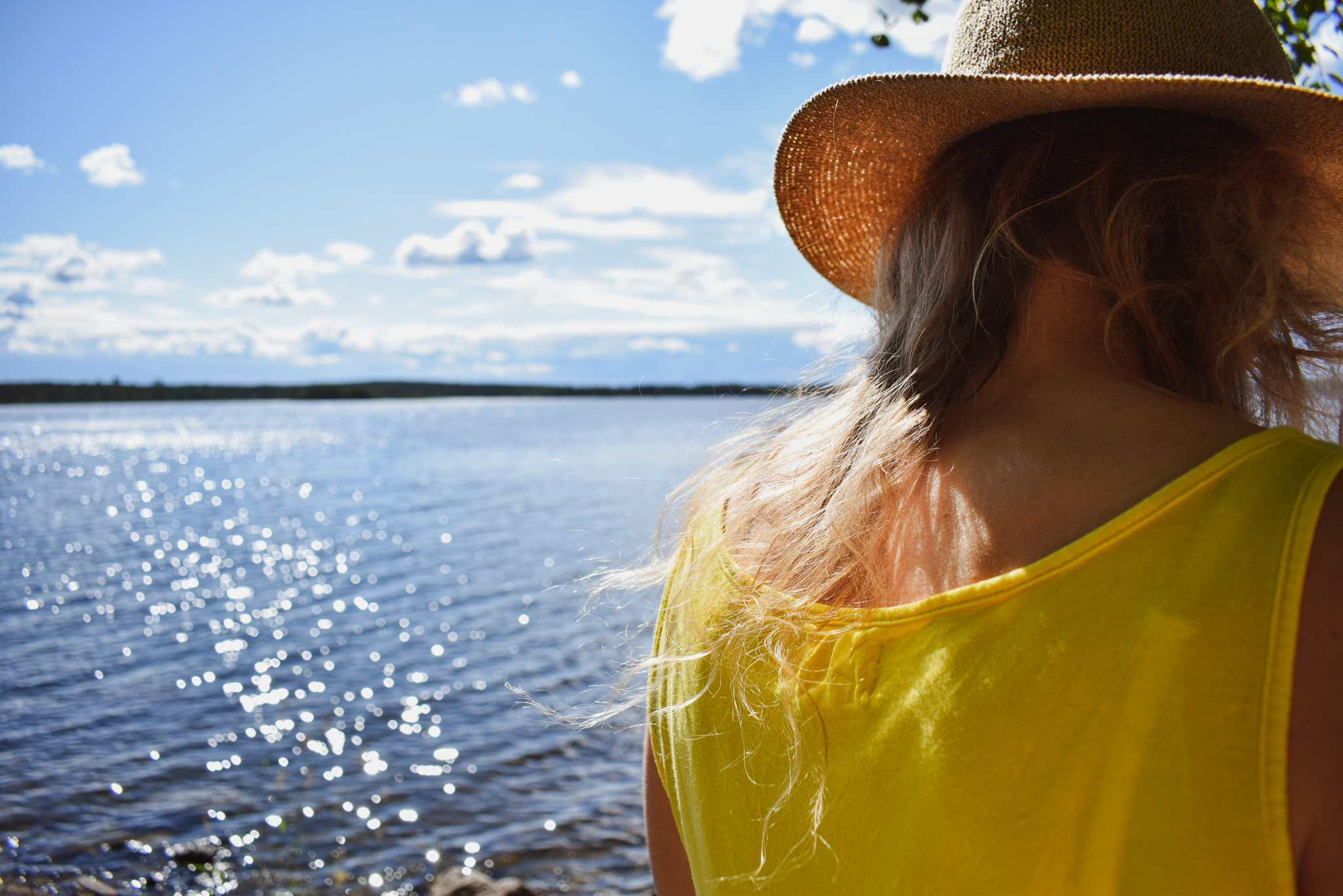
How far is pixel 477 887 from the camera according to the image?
18.3 ft

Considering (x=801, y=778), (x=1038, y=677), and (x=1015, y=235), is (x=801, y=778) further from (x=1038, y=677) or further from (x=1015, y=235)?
(x=1015, y=235)

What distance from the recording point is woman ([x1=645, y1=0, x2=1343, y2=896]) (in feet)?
2.32

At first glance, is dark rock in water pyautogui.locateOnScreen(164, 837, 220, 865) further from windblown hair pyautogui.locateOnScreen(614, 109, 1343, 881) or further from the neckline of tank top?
the neckline of tank top

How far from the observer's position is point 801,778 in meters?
1.00

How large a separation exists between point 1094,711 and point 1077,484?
0.22 meters

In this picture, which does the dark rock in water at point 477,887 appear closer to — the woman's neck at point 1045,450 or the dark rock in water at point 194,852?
the dark rock in water at point 194,852

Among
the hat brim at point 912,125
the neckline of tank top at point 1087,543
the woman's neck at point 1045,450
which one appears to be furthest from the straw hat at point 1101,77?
the neckline of tank top at point 1087,543

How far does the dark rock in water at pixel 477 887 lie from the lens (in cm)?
552

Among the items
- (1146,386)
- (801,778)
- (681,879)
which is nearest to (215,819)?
(681,879)

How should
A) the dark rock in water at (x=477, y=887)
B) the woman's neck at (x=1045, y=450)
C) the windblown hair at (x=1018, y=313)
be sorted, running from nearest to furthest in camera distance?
the woman's neck at (x=1045, y=450) → the windblown hair at (x=1018, y=313) → the dark rock in water at (x=477, y=887)

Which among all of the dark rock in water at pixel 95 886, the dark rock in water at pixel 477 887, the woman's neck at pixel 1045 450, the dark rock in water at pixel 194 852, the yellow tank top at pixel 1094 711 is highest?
the woman's neck at pixel 1045 450

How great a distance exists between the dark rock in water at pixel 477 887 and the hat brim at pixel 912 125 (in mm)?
5020

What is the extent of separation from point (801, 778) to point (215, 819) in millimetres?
7364

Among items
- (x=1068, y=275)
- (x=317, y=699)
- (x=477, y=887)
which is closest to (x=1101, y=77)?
(x=1068, y=275)
